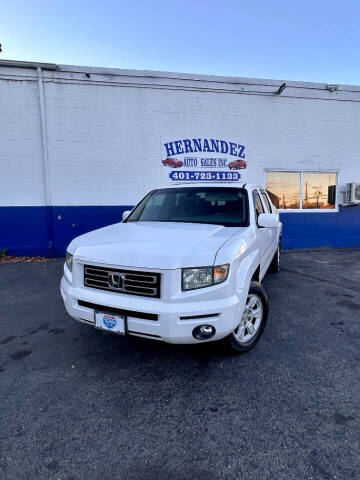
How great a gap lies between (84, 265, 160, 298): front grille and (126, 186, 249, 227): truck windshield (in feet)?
4.40

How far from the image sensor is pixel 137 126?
322 inches

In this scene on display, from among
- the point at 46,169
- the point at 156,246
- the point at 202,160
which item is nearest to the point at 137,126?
the point at 202,160

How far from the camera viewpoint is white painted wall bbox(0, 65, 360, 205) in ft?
25.5

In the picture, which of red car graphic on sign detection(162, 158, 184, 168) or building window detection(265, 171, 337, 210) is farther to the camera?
building window detection(265, 171, 337, 210)

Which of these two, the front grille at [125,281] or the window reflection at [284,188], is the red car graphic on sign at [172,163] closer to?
the window reflection at [284,188]

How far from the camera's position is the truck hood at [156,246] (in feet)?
7.84

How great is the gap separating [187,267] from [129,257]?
1.68 ft

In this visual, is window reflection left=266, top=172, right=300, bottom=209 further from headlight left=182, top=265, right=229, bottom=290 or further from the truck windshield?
headlight left=182, top=265, right=229, bottom=290

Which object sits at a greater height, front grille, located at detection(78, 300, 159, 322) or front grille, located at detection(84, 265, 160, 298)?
front grille, located at detection(84, 265, 160, 298)

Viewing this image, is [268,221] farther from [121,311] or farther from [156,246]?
[121,311]

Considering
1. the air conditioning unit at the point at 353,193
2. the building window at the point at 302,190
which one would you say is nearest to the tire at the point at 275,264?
the building window at the point at 302,190

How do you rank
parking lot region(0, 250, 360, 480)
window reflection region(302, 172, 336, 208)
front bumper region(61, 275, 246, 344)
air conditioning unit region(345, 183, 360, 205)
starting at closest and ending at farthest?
parking lot region(0, 250, 360, 480) → front bumper region(61, 275, 246, 344) → air conditioning unit region(345, 183, 360, 205) → window reflection region(302, 172, 336, 208)

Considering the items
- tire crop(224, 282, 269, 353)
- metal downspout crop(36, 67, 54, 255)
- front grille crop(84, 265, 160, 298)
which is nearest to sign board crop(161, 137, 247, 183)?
metal downspout crop(36, 67, 54, 255)

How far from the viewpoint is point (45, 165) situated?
7.82 meters
